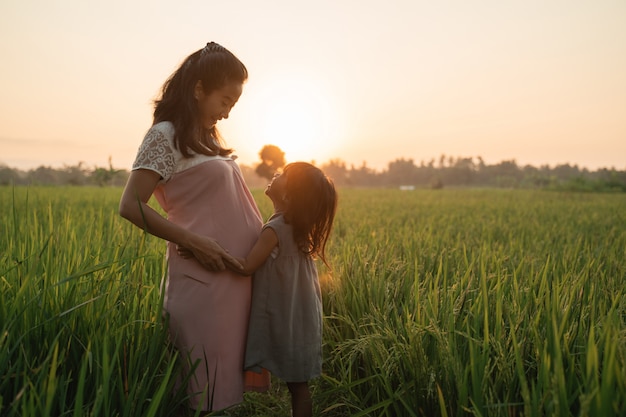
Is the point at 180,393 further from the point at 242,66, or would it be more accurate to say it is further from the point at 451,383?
the point at 242,66

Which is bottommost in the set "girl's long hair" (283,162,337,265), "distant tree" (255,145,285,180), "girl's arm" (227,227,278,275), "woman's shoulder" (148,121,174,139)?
"girl's arm" (227,227,278,275)

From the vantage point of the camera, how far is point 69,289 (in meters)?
1.63

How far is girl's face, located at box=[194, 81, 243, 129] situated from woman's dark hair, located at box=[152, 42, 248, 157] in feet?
0.05

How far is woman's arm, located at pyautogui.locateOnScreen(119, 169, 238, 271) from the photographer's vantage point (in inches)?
60.2

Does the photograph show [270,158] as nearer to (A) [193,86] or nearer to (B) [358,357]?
(B) [358,357]

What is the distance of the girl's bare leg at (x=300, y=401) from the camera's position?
171cm

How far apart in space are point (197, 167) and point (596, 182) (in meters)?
45.8

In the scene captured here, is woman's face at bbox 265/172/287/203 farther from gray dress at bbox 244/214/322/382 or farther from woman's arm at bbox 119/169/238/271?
woman's arm at bbox 119/169/238/271

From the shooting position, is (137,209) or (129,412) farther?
(137,209)

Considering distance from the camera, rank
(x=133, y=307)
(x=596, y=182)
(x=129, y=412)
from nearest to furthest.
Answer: (x=129, y=412)
(x=133, y=307)
(x=596, y=182)

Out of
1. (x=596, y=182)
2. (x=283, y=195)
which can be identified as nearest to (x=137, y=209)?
(x=283, y=195)

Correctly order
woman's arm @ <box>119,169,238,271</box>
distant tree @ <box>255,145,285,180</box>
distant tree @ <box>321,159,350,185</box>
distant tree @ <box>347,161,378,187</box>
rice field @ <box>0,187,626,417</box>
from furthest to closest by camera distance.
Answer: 1. distant tree @ <box>347,161,378,187</box>
2. distant tree @ <box>321,159,350,185</box>
3. distant tree @ <box>255,145,285,180</box>
4. woman's arm @ <box>119,169,238,271</box>
5. rice field @ <box>0,187,626,417</box>

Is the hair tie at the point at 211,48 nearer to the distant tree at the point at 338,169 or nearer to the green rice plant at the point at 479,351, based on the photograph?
the green rice plant at the point at 479,351

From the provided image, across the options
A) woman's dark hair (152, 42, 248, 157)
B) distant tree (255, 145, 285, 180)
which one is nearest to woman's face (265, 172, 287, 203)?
woman's dark hair (152, 42, 248, 157)
